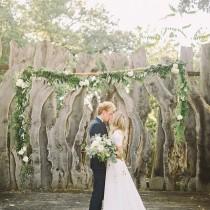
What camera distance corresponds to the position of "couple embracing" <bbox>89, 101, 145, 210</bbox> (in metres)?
7.09

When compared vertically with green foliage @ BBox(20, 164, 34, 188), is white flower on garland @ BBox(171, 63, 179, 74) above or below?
above

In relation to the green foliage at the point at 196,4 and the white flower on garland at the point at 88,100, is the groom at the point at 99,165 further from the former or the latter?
the green foliage at the point at 196,4

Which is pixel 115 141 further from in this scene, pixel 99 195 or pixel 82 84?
pixel 82 84

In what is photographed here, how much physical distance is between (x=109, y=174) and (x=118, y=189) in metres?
0.25

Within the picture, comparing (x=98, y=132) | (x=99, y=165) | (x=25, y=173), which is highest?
(x=98, y=132)

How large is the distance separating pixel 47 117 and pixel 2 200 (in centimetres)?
185

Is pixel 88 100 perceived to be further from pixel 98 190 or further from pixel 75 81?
pixel 98 190

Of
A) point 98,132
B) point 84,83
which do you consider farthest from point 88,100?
point 98,132

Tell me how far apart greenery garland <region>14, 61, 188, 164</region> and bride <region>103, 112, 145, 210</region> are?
2422 mm

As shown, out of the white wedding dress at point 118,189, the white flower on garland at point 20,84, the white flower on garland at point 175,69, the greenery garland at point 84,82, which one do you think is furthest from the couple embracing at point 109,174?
the white flower on garland at point 20,84

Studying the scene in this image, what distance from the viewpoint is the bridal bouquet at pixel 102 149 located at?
6.93 m

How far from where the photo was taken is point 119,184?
Result: 724 centimetres

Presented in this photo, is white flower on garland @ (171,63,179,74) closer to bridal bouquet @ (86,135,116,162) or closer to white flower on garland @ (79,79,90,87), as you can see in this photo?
white flower on garland @ (79,79,90,87)

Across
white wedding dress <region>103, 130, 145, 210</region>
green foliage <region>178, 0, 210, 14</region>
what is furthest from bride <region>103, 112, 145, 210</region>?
green foliage <region>178, 0, 210, 14</region>
